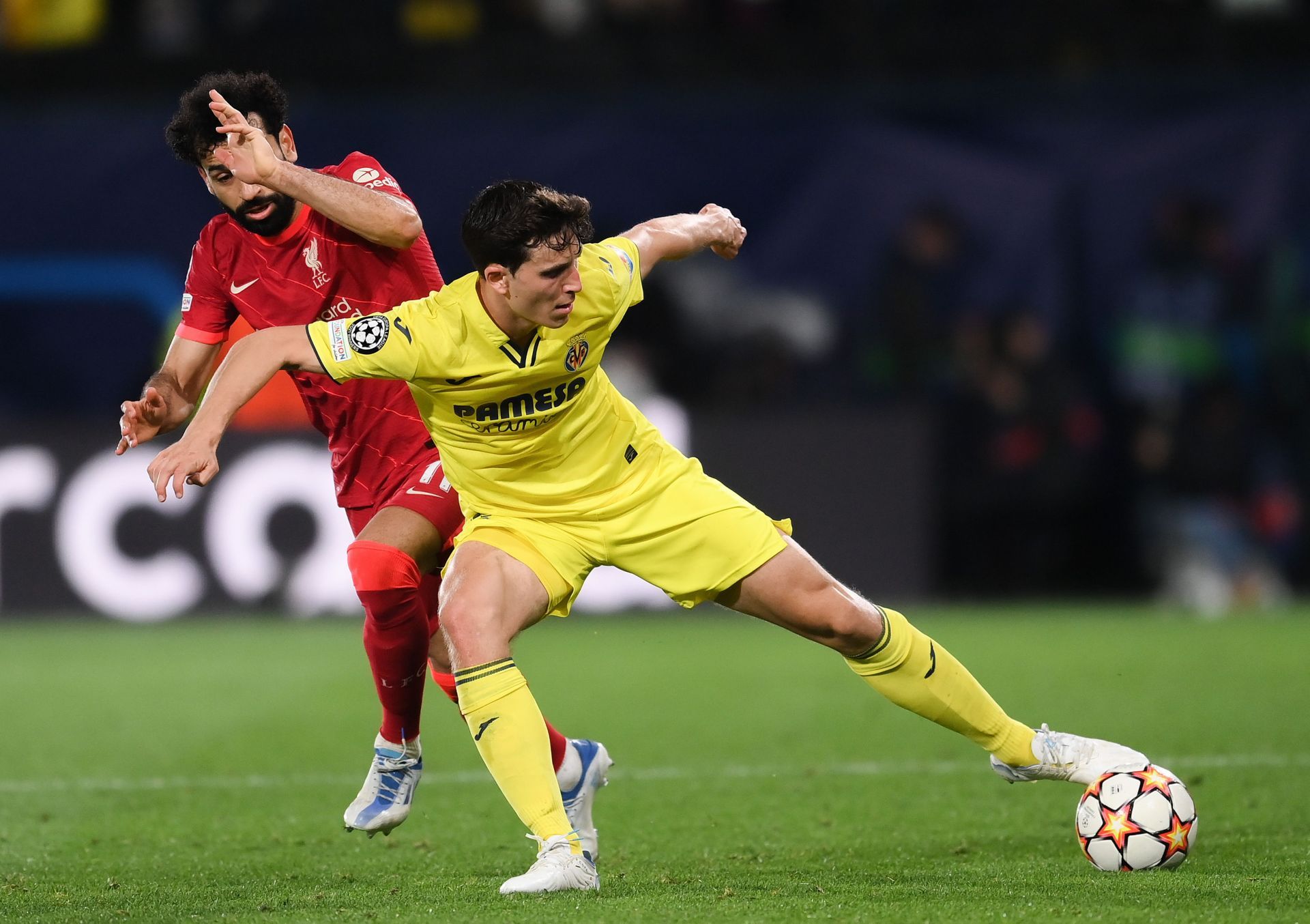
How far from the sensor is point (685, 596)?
4.78m

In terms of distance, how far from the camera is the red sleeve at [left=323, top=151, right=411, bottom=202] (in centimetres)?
493

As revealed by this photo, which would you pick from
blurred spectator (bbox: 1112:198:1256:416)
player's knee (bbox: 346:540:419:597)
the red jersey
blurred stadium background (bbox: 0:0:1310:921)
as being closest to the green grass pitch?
blurred stadium background (bbox: 0:0:1310:921)

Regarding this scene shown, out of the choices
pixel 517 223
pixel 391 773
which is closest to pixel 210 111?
Result: pixel 517 223

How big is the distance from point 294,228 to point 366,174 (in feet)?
1.01

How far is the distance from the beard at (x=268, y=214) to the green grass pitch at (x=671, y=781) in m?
1.78

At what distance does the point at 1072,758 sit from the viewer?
4.89 meters

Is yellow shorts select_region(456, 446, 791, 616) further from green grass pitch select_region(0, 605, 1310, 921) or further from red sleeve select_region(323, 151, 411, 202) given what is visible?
red sleeve select_region(323, 151, 411, 202)

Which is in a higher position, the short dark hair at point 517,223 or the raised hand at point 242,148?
the raised hand at point 242,148

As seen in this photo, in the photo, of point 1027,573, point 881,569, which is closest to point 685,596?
point 881,569

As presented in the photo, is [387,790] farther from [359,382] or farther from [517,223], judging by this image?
[517,223]

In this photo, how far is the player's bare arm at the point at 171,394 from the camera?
188 inches

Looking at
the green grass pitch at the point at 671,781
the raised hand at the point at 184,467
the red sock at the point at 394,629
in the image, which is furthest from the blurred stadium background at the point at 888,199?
the raised hand at the point at 184,467

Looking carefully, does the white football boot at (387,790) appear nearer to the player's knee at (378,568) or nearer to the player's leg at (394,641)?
the player's leg at (394,641)

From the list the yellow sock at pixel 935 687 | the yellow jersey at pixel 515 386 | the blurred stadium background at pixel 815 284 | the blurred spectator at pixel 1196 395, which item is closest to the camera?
the yellow jersey at pixel 515 386
